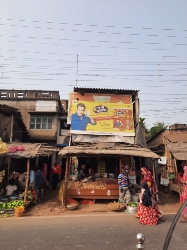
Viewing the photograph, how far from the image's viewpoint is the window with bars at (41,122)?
21.2 metres

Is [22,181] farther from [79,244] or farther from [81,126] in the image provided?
[79,244]

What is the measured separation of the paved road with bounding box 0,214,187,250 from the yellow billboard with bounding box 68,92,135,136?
7057mm

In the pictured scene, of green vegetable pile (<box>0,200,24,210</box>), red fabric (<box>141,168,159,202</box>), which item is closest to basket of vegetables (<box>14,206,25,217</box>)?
green vegetable pile (<box>0,200,24,210</box>)

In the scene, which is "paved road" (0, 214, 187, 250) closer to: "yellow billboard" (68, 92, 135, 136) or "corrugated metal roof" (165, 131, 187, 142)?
"yellow billboard" (68, 92, 135, 136)

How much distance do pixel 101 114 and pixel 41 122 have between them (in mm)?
7784

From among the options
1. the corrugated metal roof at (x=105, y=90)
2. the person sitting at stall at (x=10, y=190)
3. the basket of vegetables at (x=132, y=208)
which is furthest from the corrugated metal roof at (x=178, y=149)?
the person sitting at stall at (x=10, y=190)

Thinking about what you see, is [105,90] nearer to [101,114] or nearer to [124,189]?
[101,114]

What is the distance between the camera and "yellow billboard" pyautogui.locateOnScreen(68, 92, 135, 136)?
50.7 ft

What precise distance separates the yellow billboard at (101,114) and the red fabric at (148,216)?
7401 millimetres

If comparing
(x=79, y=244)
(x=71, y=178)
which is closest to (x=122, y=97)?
(x=71, y=178)

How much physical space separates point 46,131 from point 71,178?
28.5ft

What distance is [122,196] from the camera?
37.0ft

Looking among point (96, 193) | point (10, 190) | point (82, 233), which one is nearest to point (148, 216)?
point (82, 233)

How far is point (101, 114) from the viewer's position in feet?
51.9
